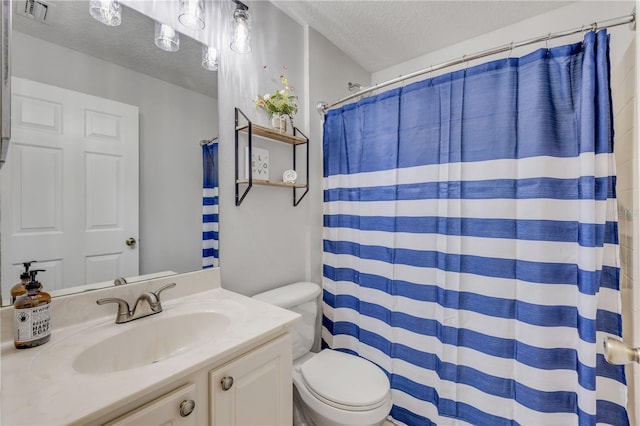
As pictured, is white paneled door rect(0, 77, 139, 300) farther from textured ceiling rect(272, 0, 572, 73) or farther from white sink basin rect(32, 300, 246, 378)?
textured ceiling rect(272, 0, 572, 73)

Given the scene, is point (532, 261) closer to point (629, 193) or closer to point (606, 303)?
point (606, 303)

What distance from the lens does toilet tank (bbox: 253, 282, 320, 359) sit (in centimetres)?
143

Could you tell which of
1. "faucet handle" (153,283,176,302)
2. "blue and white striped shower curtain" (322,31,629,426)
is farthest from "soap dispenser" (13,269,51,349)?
"blue and white striped shower curtain" (322,31,629,426)

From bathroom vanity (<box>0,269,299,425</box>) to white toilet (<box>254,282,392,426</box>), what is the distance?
0.89ft

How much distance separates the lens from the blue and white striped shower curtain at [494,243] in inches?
40.1

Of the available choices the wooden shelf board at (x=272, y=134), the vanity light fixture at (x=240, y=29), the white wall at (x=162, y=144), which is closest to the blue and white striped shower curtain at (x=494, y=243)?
the wooden shelf board at (x=272, y=134)

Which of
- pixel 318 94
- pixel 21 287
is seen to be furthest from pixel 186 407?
pixel 318 94

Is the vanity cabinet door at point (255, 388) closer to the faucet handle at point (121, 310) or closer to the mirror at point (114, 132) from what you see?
the faucet handle at point (121, 310)

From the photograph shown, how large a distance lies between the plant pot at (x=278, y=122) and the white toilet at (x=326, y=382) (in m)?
0.92

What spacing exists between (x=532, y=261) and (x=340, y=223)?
103 centimetres

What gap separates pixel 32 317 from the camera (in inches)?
30.8

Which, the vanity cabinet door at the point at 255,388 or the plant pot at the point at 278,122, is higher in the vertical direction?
the plant pot at the point at 278,122

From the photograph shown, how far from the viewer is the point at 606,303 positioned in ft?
3.43

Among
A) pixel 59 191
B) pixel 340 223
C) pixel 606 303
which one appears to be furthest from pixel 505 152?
pixel 59 191
